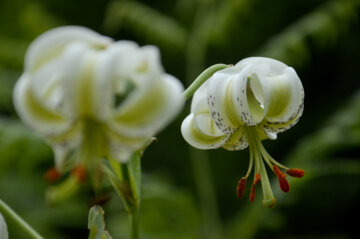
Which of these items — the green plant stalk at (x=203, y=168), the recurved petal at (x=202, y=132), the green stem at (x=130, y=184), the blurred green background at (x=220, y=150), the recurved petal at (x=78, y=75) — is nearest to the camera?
the recurved petal at (x=78, y=75)

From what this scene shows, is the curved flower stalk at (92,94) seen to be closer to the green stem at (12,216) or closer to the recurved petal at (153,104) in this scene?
the recurved petal at (153,104)

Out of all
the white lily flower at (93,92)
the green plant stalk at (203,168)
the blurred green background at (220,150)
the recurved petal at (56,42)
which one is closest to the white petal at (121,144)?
the white lily flower at (93,92)

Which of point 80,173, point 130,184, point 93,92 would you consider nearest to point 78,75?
point 93,92

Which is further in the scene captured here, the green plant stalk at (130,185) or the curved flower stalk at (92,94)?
the green plant stalk at (130,185)

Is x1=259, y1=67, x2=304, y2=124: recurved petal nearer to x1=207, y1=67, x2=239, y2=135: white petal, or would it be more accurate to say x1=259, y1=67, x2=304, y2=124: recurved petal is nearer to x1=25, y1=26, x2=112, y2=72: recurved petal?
x1=207, y1=67, x2=239, y2=135: white petal

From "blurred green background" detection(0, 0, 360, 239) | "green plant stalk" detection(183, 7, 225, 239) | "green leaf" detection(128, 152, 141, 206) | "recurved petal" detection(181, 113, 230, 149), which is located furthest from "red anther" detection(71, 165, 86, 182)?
"green plant stalk" detection(183, 7, 225, 239)

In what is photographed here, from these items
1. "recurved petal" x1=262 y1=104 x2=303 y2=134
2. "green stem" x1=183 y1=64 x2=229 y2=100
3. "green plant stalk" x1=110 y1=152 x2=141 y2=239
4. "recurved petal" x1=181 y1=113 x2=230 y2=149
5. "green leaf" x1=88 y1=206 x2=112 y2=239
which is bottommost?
"green leaf" x1=88 y1=206 x2=112 y2=239

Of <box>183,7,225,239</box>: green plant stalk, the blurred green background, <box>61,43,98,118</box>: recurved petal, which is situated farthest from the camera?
<box>183,7,225,239</box>: green plant stalk

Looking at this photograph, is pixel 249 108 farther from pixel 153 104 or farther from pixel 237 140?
pixel 153 104
